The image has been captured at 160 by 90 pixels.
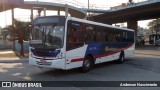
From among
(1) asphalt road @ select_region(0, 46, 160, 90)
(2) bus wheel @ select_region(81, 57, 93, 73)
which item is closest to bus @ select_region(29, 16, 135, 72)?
(2) bus wheel @ select_region(81, 57, 93, 73)

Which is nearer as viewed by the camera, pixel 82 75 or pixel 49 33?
pixel 49 33

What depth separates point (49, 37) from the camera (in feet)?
42.7

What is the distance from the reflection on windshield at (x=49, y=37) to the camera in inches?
506

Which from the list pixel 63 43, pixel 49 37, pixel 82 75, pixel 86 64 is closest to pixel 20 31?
pixel 86 64

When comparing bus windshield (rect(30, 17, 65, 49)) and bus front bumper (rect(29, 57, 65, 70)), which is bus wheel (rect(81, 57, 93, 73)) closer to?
bus front bumper (rect(29, 57, 65, 70))

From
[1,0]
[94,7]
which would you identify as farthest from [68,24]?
[94,7]

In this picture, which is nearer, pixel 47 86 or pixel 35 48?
pixel 47 86

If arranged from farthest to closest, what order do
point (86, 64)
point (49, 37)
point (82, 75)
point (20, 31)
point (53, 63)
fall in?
point (20, 31) → point (86, 64) → point (82, 75) → point (49, 37) → point (53, 63)

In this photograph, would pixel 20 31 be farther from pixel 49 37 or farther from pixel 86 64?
pixel 49 37

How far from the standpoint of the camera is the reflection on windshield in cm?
1284

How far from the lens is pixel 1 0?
1417 inches

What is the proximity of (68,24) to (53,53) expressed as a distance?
5.39 ft

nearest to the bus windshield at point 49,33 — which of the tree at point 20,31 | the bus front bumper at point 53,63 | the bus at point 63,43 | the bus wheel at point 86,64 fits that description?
the bus at point 63,43

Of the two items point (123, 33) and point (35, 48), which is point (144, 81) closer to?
point (35, 48)
